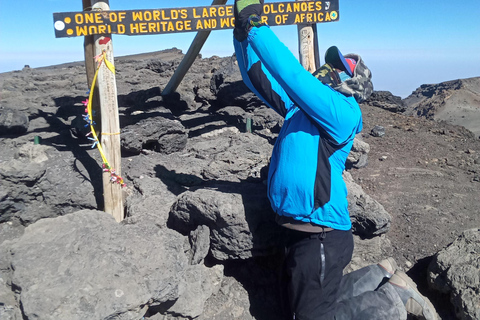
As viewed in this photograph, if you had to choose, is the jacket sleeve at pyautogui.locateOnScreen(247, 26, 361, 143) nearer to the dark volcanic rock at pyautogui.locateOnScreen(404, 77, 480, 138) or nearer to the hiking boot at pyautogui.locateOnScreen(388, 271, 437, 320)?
the hiking boot at pyautogui.locateOnScreen(388, 271, 437, 320)

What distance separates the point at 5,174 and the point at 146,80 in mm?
5466

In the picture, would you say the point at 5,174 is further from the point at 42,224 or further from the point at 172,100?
the point at 172,100

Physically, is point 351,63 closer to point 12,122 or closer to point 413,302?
point 413,302

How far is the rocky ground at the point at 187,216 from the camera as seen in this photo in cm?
257

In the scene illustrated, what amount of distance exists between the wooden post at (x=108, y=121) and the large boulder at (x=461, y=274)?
2911 mm

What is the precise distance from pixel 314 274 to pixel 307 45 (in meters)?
2.90

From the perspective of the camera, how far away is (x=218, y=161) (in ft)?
15.7

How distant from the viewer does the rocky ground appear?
257 centimetres

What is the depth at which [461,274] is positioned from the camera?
3090 millimetres

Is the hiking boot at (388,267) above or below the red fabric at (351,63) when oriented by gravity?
below

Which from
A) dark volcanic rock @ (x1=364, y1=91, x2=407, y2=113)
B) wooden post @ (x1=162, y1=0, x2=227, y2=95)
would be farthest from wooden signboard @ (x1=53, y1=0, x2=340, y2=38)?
dark volcanic rock @ (x1=364, y1=91, x2=407, y2=113)

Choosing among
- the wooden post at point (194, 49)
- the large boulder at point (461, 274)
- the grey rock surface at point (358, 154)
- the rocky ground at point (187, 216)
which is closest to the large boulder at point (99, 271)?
the rocky ground at point (187, 216)

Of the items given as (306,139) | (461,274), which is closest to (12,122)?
(306,139)

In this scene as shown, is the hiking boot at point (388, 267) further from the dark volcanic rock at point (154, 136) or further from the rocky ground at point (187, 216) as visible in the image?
the dark volcanic rock at point (154, 136)
